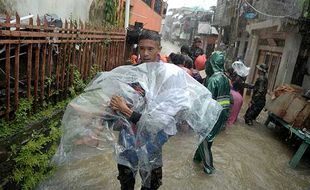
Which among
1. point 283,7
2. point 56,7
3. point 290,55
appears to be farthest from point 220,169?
point 283,7

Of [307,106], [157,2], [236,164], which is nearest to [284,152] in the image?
[307,106]

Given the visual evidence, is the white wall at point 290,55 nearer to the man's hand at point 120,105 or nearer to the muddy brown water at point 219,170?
the muddy brown water at point 219,170

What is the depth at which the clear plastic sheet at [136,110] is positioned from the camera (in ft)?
7.89

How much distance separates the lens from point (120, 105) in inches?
95.1

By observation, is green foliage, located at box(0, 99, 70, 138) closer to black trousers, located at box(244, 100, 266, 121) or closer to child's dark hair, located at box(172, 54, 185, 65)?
child's dark hair, located at box(172, 54, 185, 65)

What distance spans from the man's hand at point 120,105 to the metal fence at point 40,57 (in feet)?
4.86

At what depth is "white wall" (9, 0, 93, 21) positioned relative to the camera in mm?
5536

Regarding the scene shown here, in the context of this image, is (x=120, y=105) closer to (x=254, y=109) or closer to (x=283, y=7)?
(x=254, y=109)

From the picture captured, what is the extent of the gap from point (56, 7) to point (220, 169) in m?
5.20

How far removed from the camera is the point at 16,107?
3.41 m

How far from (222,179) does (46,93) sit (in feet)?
10.0

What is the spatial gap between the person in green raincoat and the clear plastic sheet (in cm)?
146

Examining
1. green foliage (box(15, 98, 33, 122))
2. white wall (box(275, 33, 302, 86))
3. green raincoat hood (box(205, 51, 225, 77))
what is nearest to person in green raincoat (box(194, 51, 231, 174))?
green raincoat hood (box(205, 51, 225, 77))

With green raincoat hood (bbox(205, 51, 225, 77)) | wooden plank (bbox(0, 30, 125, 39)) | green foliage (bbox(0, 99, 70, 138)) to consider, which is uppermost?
wooden plank (bbox(0, 30, 125, 39))
